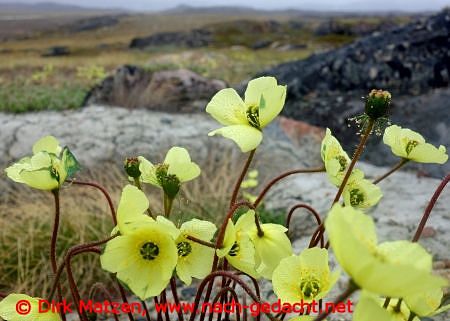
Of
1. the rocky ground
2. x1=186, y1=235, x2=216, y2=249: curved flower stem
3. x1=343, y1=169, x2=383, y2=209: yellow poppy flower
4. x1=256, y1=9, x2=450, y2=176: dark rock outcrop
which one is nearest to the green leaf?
x1=186, y1=235, x2=216, y2=249: curved flower stem

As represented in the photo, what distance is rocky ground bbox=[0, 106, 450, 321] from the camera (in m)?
3.40

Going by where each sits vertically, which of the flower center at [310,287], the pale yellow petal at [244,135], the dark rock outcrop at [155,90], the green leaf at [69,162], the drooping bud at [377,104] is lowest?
the dark rock outcrop at [155,90]

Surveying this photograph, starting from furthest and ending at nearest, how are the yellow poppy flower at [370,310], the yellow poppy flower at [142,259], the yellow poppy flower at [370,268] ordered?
1. the yellow poppy flower at [142,259]
2. the yellow poppy flower at [370,310]
3. the yellow poppy flower at [370,268]

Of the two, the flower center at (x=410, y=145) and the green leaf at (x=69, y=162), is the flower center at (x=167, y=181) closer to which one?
the green leaf at (x=69, y=162)

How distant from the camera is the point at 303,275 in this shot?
861mm

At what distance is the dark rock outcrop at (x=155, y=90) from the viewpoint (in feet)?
20.9

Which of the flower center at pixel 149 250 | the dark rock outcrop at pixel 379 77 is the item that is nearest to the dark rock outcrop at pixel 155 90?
the dark rock outcrop at pixel 379 77

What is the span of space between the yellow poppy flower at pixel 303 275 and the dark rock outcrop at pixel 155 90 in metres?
5.46

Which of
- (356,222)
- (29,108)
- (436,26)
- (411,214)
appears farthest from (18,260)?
(436,26)

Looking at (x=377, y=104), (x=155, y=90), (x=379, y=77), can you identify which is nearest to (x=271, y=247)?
(x=377, y=104)

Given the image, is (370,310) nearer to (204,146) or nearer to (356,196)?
(356,196)

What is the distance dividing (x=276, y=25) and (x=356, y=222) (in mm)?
59534

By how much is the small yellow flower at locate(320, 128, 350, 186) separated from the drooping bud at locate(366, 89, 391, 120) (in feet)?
0.35

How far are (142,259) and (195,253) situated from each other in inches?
4.5
